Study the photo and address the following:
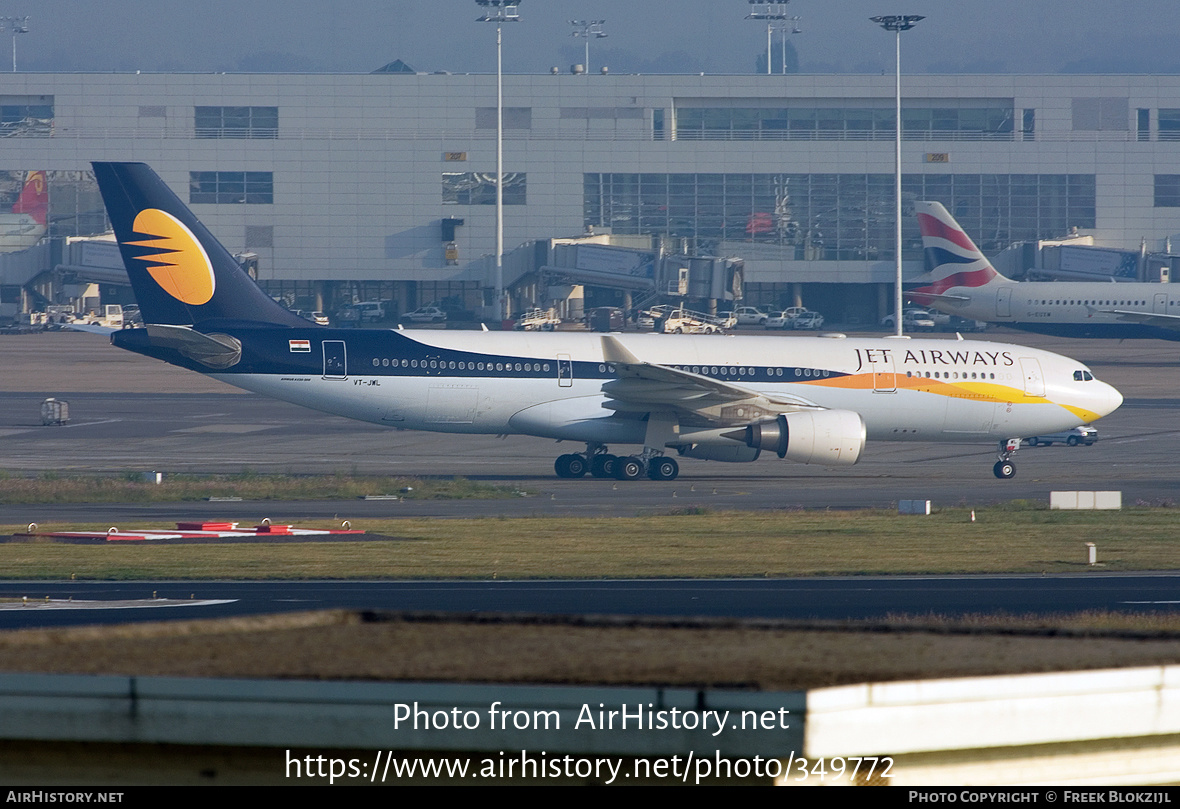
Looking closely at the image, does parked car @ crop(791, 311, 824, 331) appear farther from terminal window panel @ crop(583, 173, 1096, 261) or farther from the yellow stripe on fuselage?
the yellow stripe on fuselage

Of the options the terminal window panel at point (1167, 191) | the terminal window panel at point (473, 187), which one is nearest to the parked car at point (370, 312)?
the terminal window panel at point (473, 187)

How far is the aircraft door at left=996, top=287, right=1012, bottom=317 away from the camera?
84.9 meters

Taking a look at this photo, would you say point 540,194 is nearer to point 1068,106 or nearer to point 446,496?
point 1068,106

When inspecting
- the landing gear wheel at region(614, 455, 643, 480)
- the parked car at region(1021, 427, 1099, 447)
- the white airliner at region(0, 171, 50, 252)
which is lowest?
the landing gear wheel at region(614, 455, 643, 480)

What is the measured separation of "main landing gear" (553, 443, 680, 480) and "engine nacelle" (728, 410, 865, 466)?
10.6 ft

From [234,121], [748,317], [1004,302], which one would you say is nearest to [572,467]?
[1004,302]

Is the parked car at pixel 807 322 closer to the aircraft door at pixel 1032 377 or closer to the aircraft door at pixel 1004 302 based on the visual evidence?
the aircraft door at pixel 1004 302

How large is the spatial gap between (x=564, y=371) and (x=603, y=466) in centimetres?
307

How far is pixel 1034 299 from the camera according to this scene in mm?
84250

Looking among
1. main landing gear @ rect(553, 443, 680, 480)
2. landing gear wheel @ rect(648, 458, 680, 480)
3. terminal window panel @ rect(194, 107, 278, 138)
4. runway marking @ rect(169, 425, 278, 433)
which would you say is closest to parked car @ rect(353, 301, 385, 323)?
terminal window panel @ rect(194, 107, 278, 138)

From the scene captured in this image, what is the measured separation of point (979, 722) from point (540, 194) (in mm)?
115062

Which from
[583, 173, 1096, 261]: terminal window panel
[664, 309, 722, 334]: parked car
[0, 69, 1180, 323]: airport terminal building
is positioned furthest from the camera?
[583, 173, 1096, 261]: terminal window panel

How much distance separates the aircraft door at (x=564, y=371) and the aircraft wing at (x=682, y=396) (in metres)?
1.04

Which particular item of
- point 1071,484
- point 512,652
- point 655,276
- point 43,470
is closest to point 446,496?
point 43,470
